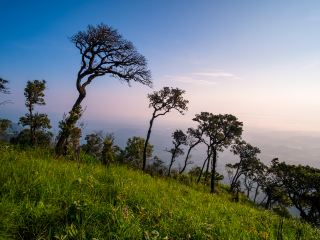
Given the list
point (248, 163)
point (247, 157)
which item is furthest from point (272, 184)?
point (247, 157)

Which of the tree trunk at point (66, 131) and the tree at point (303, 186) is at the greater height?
the tree trunk at point (66, 131)

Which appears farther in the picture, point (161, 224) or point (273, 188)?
point (273, 188)

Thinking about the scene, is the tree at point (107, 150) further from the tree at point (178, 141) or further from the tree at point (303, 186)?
the tree at point (178, 141)

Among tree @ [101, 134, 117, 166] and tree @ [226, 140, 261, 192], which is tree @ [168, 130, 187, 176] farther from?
tree @ [101, 134, 117, 166]

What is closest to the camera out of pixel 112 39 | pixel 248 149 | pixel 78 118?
pixel 78 118

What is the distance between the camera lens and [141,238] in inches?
155

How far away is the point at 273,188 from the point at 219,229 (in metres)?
57.5

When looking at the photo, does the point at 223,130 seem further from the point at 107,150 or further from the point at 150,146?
the point at 107,150

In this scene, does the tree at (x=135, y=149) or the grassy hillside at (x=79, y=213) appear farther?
the tree at (x=135, y=149)

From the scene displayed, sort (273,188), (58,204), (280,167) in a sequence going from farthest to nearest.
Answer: (273,188) < (280,167) < (58,204)

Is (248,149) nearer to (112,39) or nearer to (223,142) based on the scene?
(223,142)

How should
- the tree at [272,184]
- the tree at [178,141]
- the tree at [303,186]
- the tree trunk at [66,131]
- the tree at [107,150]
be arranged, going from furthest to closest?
1. the tree at [178,141]
2. the tree at [272,184]
3. the tree at [303,186]
4. the tree at [107,150]
5. the tree trunk at [66,131]

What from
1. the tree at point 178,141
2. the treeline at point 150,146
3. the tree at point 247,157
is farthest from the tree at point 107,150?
the tree at point 247,157

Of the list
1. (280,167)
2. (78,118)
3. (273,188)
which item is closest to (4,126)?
(78,118)
